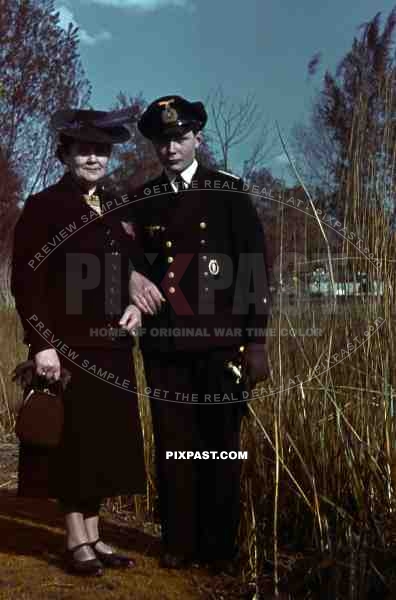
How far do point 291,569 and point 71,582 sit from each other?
63cm

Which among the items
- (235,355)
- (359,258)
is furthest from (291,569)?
(359,258)

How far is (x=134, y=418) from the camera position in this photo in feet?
7.11

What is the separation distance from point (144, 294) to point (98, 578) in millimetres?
829

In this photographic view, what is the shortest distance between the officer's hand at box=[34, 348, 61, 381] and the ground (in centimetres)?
59

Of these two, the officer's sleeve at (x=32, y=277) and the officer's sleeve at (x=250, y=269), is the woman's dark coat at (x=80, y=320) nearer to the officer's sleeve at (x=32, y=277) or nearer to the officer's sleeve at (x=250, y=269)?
the officer's sleeve at (x=32, y=277)

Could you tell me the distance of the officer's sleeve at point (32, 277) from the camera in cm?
197

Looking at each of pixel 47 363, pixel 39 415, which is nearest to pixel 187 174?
pixel 47 363

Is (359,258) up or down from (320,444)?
up

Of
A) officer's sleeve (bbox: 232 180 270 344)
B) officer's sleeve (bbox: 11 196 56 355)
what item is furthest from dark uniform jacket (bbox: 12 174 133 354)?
officer's sleeve (bbox: 232 180 270 344)

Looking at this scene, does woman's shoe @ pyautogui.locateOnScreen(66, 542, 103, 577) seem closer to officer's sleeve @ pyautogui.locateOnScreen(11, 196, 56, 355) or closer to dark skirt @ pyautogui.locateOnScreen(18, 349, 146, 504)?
dark skirt @ pyautogui.locateOnScreen(18, 349, 146, 504)

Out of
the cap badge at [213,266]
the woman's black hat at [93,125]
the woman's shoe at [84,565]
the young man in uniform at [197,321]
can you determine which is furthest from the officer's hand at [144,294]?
the woman's shoe at [84,565]

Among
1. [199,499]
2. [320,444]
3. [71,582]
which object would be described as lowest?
[71,582]

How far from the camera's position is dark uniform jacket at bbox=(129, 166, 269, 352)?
1988 millimetres

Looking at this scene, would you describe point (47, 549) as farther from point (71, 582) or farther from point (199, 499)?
point (199, 499)
